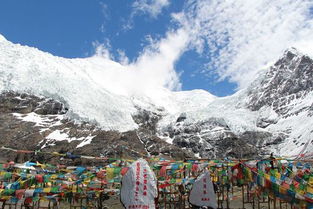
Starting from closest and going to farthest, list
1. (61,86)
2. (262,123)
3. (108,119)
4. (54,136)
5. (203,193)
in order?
(203,193), (54,136), (108,119), (61,86), (262,123)

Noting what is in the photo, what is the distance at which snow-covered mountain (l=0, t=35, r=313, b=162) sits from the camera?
344 feet

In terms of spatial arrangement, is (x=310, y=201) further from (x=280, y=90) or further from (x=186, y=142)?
(x=280, y=90)

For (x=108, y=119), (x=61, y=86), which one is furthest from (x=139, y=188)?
(x=61, y=86)

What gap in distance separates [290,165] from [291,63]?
633 feet

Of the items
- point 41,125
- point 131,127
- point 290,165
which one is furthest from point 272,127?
point 290,165

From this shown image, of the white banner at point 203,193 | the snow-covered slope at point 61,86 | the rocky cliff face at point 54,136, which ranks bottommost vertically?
the white banner at point 203,193

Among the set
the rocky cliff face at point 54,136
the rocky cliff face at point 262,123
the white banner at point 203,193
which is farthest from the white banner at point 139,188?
the rocky cliff face at point 262,123

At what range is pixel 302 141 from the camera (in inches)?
4651

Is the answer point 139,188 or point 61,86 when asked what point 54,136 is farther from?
point 139,188

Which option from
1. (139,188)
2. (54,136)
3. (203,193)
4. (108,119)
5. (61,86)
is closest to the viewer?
(139,188)

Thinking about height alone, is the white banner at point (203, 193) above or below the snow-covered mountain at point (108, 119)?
below

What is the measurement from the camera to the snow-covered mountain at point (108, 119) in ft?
344

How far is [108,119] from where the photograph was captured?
121 metres

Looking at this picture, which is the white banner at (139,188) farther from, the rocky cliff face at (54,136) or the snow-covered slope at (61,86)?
the snow-covered slope at (61,86)
